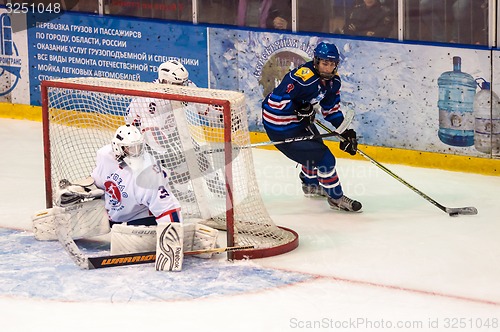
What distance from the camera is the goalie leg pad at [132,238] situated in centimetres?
691

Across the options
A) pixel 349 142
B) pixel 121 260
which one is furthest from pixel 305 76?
pixel 121 260

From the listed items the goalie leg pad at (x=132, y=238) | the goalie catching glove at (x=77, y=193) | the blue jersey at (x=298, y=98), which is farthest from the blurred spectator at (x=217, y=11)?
the goalie leg pad at (x=132, y=238)

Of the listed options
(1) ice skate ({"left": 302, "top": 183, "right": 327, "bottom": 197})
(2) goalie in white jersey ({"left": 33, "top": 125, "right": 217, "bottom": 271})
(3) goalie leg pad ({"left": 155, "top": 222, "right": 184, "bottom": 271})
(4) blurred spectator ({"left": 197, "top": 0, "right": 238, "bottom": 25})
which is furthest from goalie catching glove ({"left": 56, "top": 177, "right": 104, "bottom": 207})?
(4) blurred spectator ({"left": 197, "top": 0, "right": 238, "bottom": 25})

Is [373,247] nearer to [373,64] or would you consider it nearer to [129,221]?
[129,221]

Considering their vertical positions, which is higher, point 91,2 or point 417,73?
point 91,2

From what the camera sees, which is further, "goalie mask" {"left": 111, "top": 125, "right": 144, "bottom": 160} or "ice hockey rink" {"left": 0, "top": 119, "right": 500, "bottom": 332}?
"goalie mask" {"left": 111, "top": 125, "right": 144, "bottom": 160}

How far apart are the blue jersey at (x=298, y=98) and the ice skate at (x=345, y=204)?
493 millimetres

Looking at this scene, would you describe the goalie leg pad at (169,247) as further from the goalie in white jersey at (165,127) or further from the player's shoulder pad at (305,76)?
the player's shoulder pad at (305,76)

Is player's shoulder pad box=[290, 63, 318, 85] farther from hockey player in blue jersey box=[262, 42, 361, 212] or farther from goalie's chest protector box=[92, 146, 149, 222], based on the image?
goalie's chest protector box=[92, 146, 149, 222]

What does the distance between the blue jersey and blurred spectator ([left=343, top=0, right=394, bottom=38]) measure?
4.05 feet

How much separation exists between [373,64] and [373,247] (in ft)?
7.39

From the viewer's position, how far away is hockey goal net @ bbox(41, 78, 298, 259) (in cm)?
702

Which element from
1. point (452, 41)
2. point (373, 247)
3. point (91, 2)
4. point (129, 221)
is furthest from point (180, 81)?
point (91, 2)

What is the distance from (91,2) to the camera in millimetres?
10586
